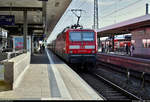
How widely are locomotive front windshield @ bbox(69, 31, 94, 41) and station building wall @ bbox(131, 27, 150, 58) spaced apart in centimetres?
906

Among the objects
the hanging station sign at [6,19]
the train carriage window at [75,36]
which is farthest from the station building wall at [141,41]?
the hanging station sign at [6,19]

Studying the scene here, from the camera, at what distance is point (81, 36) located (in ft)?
51.2

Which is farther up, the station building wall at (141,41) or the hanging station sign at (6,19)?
the hanging station sign at (6,19)

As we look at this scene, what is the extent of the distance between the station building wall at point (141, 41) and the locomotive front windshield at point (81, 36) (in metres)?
9.06

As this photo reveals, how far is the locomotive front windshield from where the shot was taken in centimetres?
1550

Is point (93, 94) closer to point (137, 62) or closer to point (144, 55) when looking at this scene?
point (137, 62)

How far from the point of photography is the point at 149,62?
15.5 meters

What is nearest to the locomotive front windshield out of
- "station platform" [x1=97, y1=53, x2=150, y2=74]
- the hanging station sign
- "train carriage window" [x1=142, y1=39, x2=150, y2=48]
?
"station platform" [x1=97, y1=53, x2=150, y2=74]

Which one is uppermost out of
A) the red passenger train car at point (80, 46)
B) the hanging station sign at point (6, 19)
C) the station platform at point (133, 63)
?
the hanging station sign at point (6, 19)

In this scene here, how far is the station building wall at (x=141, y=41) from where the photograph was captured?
2291 centimetres

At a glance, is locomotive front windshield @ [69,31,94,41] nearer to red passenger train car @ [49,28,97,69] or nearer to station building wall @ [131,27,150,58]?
red passenger train car @ [49,28,97,69]

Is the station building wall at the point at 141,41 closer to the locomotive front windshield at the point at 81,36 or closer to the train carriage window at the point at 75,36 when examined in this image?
the locomotive front windshield at the point at 81,36

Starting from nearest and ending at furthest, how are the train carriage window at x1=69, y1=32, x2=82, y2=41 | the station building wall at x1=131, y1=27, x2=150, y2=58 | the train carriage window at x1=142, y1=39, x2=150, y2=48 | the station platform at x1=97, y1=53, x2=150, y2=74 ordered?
the train carriage window at x1=69, y1=32, x2=82, y2=41, the station platform at x1=97, y1=53, x2=150, y2=74, the train carriage window at x1=142, y1=39, x2=150, y2=48, the station building wall at x1=131, y1=27, x2=150, y2=58

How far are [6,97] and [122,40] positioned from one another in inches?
1729
